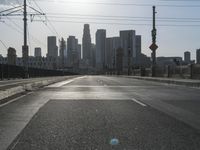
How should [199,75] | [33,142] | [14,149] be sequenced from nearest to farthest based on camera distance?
[14,149] < [33,142] < [199,75]

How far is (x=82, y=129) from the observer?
35.2 feet

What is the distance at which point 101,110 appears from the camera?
15039 millimetres

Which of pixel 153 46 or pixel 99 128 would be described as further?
pixel 153 46

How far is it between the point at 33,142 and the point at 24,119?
3.79 metres

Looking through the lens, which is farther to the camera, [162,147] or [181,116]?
[181,116]

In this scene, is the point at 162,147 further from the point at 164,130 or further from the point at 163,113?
the point at 163,113

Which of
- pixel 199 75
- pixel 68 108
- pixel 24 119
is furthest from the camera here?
pixel 199 75

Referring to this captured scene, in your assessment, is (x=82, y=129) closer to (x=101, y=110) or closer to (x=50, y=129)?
(x=50, y=129)

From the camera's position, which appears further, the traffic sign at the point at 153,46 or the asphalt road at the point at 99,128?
the traffic sign at the point at 153,46

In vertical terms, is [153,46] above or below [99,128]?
above

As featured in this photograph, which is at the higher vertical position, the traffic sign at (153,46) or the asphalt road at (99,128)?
the traffic sign at (153,46)

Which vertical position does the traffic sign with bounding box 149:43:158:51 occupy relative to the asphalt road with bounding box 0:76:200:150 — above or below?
above

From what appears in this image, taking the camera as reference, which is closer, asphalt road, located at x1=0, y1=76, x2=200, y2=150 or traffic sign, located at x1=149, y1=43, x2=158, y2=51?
asphalt road, located at x1=0, y1=76, x2=200, y2=150

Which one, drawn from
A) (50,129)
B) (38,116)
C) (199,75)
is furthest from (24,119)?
(199,75)
